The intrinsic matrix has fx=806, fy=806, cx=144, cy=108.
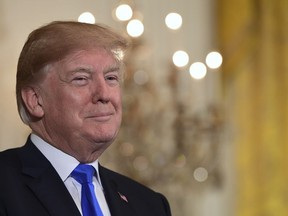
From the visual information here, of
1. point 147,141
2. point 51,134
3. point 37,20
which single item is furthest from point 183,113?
point 51,134

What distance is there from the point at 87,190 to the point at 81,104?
309 millimetres

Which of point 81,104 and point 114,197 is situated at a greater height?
point 81,104

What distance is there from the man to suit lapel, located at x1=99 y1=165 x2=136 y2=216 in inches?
0.9

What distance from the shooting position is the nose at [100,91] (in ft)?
9.34

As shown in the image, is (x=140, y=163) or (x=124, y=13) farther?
(x=140, y=163)

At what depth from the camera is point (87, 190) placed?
2.88 meters

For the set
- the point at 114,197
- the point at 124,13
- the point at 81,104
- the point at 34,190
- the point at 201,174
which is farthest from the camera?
the point at 201,174

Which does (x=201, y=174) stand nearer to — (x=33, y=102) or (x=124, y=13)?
(x=124, y=13)

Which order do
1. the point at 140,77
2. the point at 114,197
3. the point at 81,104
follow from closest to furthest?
the point at 81,104 < the point at 114,197 < the point at 140,77

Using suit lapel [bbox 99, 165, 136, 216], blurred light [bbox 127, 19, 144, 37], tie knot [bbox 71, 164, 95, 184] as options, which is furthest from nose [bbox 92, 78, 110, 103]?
blurred light [bbox 127, 19, 144, 37]

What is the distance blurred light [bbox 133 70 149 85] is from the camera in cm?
731

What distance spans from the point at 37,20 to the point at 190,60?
6.06 ft

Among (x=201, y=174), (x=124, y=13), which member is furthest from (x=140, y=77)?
(x=201, y=174)

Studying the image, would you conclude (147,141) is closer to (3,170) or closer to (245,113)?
(245,113)
